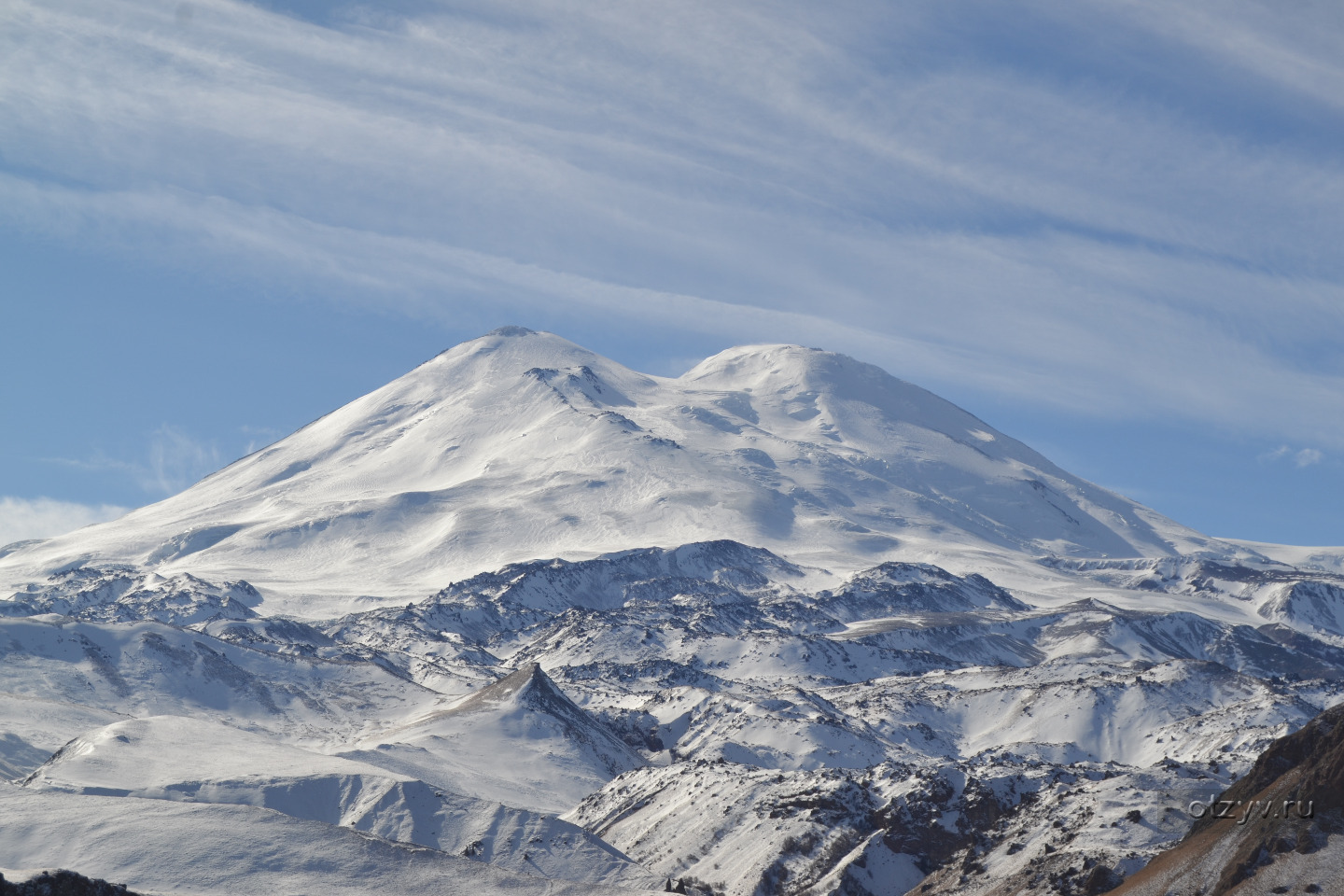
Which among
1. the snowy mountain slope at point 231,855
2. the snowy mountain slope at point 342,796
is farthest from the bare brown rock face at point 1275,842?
the snowy mountain slope at point 342,796

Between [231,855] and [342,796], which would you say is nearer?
[231,855]

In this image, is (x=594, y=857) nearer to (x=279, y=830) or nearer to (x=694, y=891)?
(x=694, y=891)

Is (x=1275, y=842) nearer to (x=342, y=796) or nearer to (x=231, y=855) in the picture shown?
(x=231, y=855)

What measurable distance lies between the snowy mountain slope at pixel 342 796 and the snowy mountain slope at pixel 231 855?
11861 mm

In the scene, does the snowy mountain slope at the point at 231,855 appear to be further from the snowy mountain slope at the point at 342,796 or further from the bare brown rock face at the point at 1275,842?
the bare brown rock face at the point at 1275,842

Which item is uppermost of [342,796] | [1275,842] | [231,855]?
[1275,842]

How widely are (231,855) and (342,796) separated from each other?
32.9 m

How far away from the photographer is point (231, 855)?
4577 inches

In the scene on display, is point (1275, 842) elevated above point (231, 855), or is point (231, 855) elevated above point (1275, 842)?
point (1275, 842)

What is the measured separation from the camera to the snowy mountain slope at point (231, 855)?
11325 centimetres

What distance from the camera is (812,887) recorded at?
134 m

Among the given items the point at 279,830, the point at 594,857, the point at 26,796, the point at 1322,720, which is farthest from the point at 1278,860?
the point at 26,796

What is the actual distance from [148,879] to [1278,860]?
7564cm

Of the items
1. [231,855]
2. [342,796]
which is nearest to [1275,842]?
[231,855]
